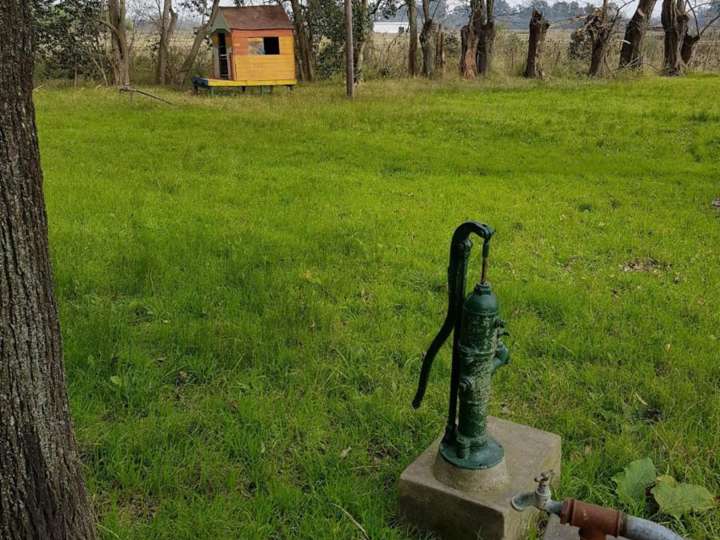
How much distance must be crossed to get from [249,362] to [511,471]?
1.68 meters

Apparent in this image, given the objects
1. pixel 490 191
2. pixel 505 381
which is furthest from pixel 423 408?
pixel 490 191

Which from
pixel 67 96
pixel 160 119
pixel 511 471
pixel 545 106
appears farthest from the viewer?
pixel 67 96

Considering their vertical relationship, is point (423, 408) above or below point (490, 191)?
below

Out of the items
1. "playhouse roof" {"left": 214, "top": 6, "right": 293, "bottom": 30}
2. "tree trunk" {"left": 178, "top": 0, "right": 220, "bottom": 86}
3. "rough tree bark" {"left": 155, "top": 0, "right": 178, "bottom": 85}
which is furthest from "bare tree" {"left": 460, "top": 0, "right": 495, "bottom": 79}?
"rough tree bark" {"left": 155, "top": 0, "right": 178, "bottom": 85}

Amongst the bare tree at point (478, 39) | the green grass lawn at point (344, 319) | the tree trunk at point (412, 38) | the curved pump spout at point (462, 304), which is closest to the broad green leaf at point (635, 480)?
the green grass lawn at point (344, 319)

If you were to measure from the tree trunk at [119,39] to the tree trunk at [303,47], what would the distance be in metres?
6.44

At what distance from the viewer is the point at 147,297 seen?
4449 mm

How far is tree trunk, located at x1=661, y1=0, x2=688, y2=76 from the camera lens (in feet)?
71.8

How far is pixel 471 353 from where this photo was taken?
2223 mm

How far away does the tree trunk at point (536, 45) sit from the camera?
22602 mm

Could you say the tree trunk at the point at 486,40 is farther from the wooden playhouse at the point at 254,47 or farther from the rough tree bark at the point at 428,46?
the wooden playhouse at the point at 254,47

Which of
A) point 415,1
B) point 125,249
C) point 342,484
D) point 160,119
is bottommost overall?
point 342,484

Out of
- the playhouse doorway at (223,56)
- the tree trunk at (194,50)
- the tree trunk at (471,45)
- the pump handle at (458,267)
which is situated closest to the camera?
the pump handle at (458,267)

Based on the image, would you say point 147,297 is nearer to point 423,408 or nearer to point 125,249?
point 125,249
